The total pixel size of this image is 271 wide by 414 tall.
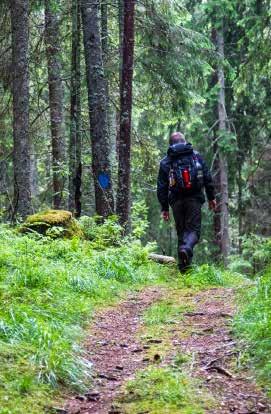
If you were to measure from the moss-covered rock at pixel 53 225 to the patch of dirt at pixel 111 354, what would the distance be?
3.19m

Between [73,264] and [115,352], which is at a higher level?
[73,264]

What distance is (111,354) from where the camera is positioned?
4.49m

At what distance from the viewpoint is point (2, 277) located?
5.59 meters

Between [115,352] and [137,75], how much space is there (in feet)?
40.2

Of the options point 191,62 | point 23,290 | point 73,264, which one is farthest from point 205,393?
point 191,62

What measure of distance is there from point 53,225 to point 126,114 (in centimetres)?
302

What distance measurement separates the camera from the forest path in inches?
132

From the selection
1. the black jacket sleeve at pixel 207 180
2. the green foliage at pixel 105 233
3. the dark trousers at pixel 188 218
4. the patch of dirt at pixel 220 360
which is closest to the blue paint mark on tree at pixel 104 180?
the green foliage at pixel 105 233

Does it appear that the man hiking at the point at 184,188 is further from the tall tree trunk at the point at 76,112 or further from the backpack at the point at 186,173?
the tall tree trunk at the point at 76,112

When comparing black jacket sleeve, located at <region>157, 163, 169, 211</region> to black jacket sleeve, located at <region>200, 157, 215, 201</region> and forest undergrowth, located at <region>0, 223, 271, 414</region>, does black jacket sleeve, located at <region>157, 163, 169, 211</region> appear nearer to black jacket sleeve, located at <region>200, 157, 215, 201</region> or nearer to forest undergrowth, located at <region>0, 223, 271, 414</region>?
black jacket sleeve, located at <region>200, 157, 215, 201</region>

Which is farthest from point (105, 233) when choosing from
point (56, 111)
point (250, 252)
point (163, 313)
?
point (250, 252)

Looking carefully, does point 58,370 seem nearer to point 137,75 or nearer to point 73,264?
point 73,264

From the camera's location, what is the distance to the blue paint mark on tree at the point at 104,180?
39.6 ft

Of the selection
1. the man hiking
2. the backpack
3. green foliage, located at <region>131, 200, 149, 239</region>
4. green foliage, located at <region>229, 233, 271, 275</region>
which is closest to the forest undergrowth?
the man hiking
